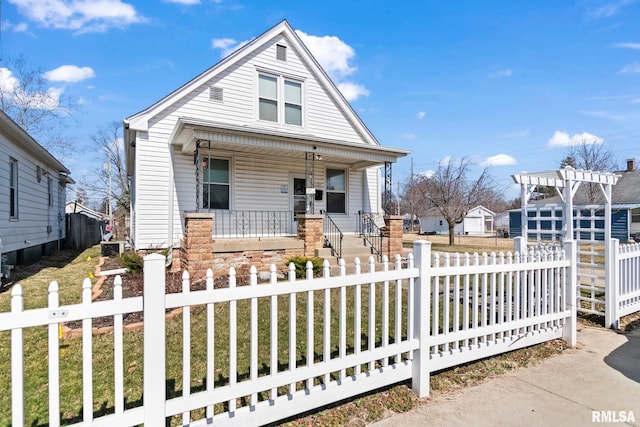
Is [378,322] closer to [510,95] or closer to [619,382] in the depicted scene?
[619,382]

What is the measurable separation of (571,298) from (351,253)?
5.46m

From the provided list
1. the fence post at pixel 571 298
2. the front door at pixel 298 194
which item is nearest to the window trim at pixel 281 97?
the front door at pixel 298 194

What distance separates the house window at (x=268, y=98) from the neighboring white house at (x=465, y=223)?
34510 millimetres

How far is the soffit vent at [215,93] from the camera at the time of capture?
33.9 feet

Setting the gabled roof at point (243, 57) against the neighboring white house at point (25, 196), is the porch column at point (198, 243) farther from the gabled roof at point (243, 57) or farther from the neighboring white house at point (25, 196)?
the neighboring white house at point (25, 196)

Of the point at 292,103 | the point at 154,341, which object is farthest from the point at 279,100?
the point at 154,341

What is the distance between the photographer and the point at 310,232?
352 inches

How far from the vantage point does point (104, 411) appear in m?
2.72

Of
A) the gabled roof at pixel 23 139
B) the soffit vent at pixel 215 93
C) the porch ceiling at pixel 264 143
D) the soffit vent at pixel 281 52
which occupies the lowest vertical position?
the porch ceiling at pixel 264 143

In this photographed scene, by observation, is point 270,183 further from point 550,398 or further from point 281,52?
point 550,398

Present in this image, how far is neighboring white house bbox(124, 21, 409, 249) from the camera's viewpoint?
359 inches

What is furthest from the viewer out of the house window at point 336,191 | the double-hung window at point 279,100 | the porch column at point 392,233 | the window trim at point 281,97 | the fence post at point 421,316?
the house window at point 336,191

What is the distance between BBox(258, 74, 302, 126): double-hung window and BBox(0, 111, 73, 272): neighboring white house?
21.2ft

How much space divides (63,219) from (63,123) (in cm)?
1106
